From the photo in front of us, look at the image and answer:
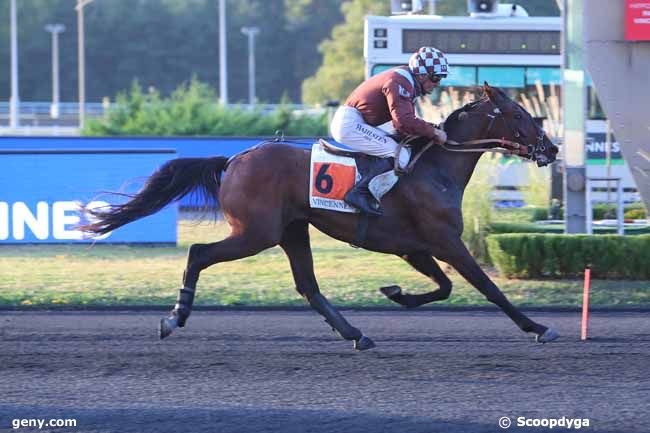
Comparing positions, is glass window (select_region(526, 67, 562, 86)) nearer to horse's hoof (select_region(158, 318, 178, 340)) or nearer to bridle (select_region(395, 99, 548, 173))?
bridle (select_region(395, 99, 548, 173))

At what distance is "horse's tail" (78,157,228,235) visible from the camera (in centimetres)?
836

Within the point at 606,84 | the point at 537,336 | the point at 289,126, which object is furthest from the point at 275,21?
the point at 537,336

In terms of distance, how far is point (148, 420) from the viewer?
5871mm

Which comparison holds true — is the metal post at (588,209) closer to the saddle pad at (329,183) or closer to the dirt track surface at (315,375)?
the dirt track surface at (315,375)

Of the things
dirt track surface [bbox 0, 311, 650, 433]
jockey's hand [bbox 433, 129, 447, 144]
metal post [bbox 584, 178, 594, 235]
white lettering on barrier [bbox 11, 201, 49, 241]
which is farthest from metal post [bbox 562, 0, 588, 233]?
white lettering on barrier [bbox 11, 201, 49, 241]

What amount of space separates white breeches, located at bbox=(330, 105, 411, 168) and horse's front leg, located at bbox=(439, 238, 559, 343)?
0.75 meters

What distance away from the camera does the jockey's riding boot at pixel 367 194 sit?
790 centimetres

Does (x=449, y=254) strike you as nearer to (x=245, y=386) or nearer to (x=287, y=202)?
(x=287, y=202)

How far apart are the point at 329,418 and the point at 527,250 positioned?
613 centimetres

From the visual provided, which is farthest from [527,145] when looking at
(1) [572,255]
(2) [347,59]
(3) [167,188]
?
(2) [347,59]

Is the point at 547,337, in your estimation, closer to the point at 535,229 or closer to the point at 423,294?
the point at 423,294

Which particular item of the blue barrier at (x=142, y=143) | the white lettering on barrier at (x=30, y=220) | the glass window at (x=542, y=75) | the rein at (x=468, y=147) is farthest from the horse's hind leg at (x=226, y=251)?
the glass window at (x=542, y=75)

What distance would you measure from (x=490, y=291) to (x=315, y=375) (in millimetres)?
1527

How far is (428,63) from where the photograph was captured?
8023 mm
